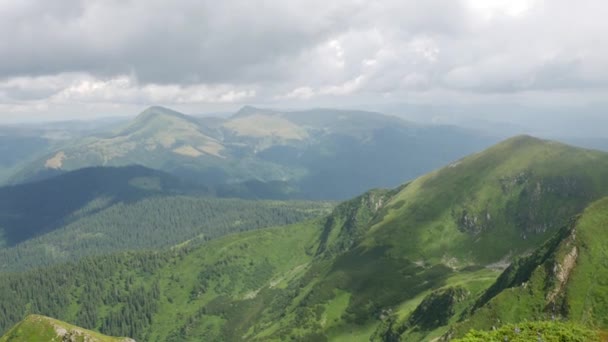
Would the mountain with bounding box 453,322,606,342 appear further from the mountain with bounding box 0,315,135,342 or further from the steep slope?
the mountain with bounding box 0,315,135,342

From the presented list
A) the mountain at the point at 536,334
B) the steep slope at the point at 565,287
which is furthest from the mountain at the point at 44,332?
the mountain at the point at 536,334

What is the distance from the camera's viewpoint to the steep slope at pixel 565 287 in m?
150

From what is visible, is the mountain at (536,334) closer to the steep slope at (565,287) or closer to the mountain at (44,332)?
the steep slope at (565,287)

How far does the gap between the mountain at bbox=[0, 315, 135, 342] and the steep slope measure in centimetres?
13360

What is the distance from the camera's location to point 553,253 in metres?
173

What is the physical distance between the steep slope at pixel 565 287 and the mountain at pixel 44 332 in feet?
438

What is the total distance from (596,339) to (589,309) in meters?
78.2

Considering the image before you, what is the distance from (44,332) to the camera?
595ft

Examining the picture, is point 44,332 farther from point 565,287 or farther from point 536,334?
point 565,287

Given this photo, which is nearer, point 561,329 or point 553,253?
point 561,329

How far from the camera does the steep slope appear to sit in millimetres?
150125

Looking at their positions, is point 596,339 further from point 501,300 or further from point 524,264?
point 524,264

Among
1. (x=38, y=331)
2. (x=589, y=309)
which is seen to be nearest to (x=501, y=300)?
(x=589, y=309)

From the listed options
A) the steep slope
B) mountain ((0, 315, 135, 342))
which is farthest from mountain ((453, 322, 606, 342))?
mountain ((0, 315, 135, 342))
